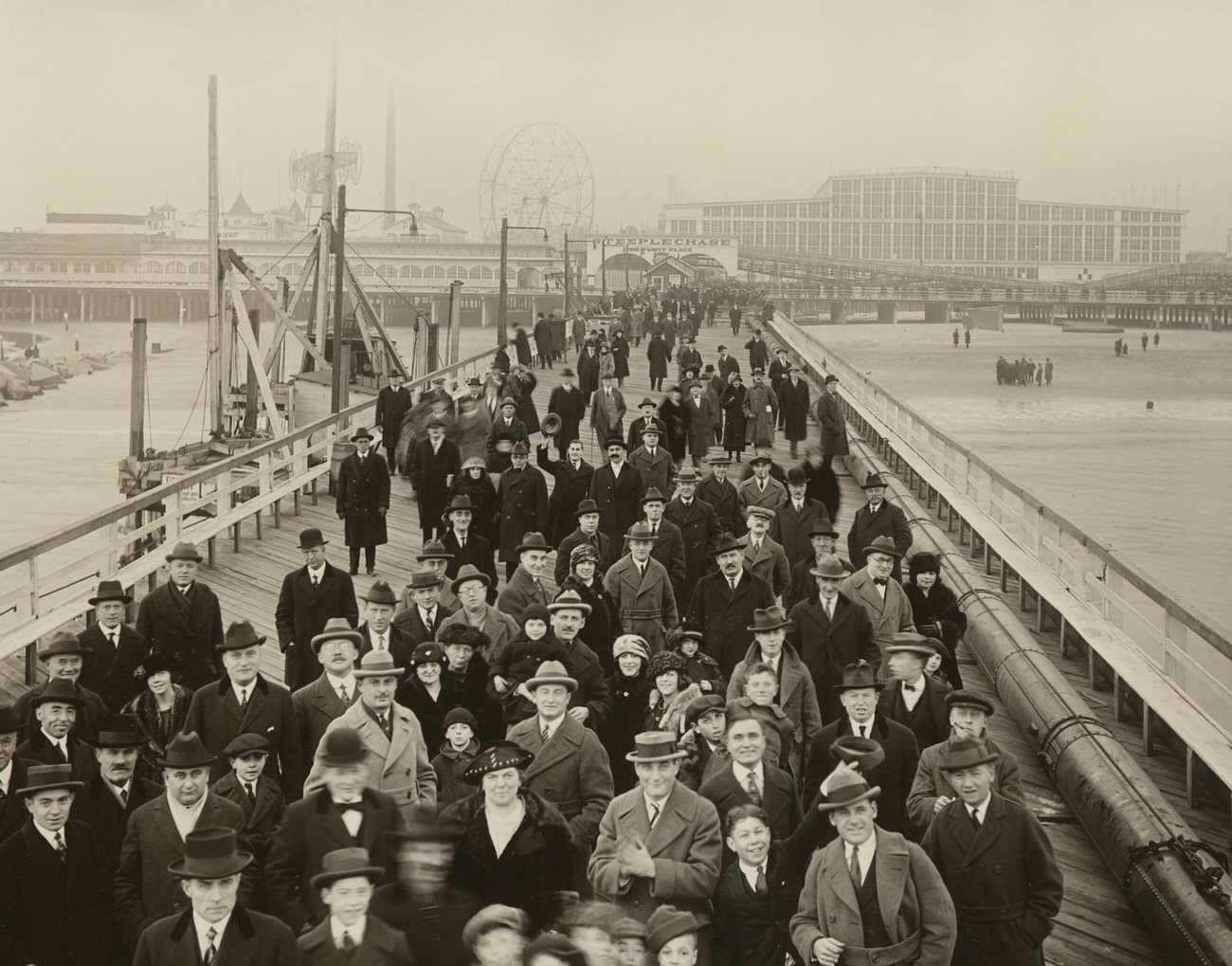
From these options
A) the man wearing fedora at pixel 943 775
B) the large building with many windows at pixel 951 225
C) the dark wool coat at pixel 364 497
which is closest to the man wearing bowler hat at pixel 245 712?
the man wearing fedora at pixel 943 775

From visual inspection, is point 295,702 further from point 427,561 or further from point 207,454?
point 207,454

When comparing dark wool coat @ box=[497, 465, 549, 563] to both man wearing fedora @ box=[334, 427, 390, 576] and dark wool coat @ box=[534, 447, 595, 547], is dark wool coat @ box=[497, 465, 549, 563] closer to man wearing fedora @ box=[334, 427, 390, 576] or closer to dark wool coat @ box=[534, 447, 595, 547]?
dark wool coat @ box=[534, 447, 595, 547]

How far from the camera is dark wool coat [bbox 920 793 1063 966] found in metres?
5.41

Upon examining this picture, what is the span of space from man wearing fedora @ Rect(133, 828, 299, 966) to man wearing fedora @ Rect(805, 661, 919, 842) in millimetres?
2522

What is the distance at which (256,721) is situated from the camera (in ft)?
21.3

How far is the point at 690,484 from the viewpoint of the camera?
1087 centimetres

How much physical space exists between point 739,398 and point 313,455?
5508mm

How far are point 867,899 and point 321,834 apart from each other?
74.8 inches

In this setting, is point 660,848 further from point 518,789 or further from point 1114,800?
point 1114,800

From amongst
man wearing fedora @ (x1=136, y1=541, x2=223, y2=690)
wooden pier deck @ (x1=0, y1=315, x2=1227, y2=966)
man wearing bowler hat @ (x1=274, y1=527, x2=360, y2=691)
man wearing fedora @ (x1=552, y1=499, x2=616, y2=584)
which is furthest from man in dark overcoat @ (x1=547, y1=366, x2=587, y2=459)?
man wearing fedora @ (x1=136, y1=541, x2=223, y2=690)

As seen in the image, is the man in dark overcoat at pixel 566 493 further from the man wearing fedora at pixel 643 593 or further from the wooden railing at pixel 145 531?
the man wearing fedora at pixel 643 593

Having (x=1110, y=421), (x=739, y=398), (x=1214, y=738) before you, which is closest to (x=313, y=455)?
(x=739, y=398)

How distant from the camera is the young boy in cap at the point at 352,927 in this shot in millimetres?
4449

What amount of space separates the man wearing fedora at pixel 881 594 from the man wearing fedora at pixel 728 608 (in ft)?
1.76
